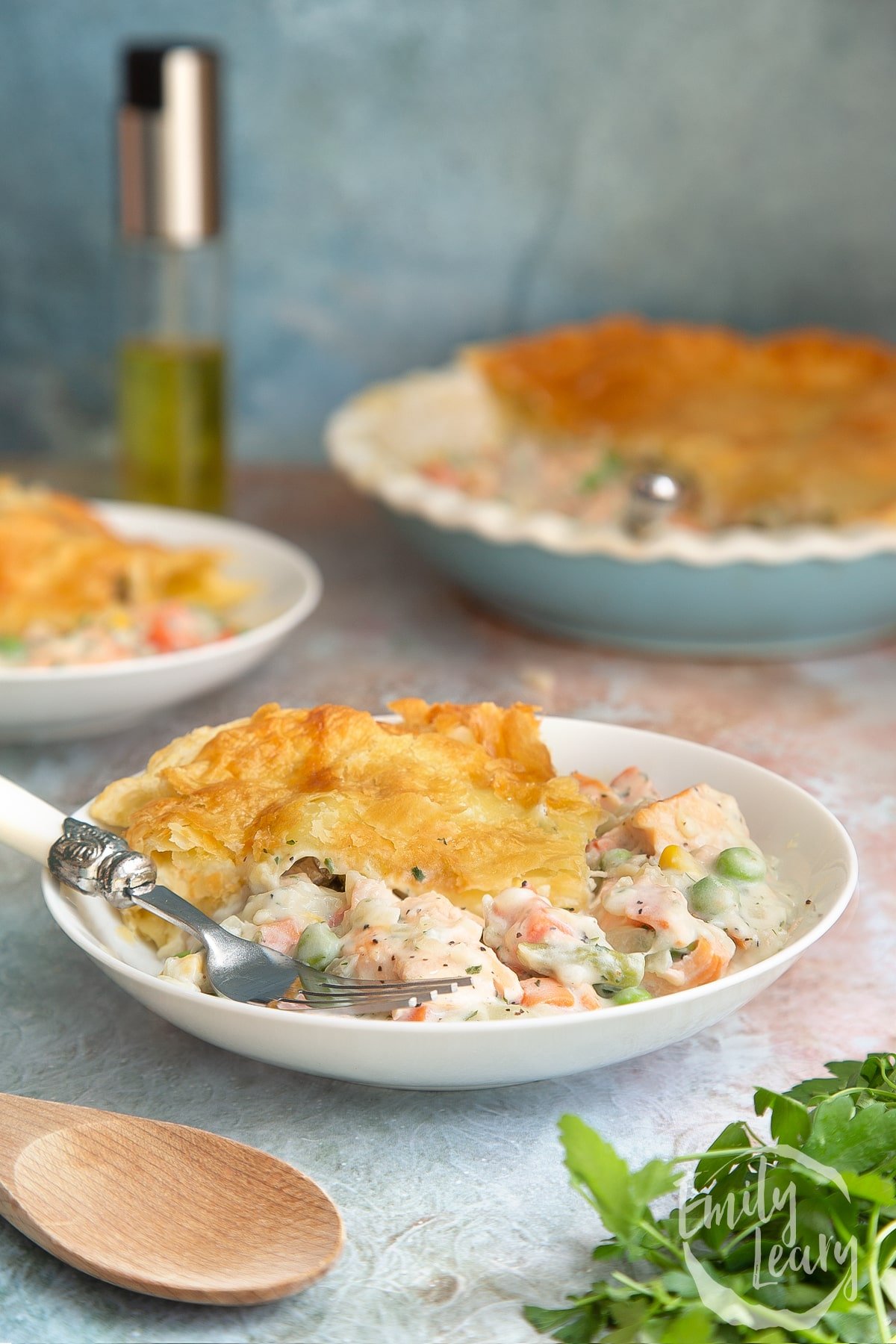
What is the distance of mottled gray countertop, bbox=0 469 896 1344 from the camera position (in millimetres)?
717

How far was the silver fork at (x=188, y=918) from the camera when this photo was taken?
0.79 meters

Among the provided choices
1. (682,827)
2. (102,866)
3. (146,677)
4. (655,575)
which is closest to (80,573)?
(146,677)

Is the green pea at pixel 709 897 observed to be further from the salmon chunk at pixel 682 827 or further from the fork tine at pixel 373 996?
the fork tine at pixel 373 996

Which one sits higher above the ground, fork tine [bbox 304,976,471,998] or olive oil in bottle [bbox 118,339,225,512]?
fork tine [bbox 304,976,471,998]

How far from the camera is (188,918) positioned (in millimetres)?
863

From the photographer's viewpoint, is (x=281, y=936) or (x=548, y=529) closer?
(x=281, y=936)

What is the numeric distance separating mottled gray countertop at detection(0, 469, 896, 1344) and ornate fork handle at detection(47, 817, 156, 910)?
0.11m

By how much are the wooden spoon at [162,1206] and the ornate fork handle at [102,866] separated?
131mm

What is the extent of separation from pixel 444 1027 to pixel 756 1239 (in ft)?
0.56

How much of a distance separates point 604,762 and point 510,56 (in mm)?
1432

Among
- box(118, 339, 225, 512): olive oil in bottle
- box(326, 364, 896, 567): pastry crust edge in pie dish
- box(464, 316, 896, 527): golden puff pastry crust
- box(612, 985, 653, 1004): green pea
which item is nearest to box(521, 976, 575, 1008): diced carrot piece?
box(612, 985, 653, 1004): green pea

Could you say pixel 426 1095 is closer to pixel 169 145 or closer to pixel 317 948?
pixel 317 948

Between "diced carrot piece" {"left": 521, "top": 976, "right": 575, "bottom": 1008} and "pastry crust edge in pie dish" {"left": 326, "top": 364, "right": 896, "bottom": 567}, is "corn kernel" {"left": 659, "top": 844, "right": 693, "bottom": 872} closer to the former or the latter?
"diced carrot piece" {"left": 521, "top": 976, "right": 575, "bottom": 1008}

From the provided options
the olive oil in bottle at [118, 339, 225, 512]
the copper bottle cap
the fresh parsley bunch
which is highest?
the copper bottle cap
